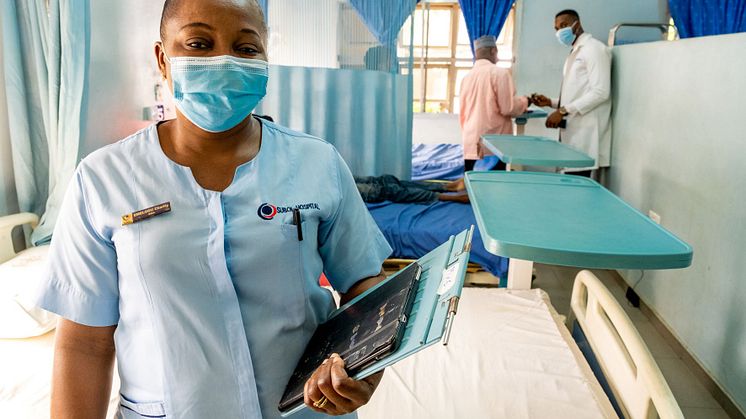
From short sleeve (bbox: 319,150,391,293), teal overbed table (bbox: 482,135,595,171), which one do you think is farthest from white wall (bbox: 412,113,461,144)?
short sleeve (bbox: 319,150,391,293)

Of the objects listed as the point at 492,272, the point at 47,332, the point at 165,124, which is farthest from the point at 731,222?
the point at 47,332

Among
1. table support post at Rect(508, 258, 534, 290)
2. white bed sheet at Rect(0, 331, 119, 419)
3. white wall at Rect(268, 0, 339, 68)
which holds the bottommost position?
white bed sheet at Rect(0, 331, 119, 419)

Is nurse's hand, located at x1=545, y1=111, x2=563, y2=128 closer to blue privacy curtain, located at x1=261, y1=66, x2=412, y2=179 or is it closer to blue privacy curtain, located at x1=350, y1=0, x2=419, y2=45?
blue privacy curtain, located at x1=261, y1=66, x2=412, y2=179

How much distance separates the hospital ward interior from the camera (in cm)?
84

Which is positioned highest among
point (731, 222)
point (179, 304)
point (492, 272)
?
point (179, 304)

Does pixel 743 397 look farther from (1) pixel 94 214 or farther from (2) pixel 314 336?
(1) pixel 94 214

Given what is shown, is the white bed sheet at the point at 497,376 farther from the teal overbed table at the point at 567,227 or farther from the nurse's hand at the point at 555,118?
the nurse's hand at the point at 555,118

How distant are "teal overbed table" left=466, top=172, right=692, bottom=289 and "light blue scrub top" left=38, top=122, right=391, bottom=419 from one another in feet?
1.89

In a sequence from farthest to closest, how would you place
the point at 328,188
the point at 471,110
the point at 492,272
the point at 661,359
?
1. the point at 471,110
2. the point at 492,272
3. the point at 661,359
4. the point at 328,188

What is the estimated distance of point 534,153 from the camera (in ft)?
8.32

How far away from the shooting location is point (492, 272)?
3.08m

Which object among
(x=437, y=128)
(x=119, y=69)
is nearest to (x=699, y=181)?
(x=119, y=69)

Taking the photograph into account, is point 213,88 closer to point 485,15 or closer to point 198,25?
point 198,25

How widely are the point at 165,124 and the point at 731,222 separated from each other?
8.09ft
